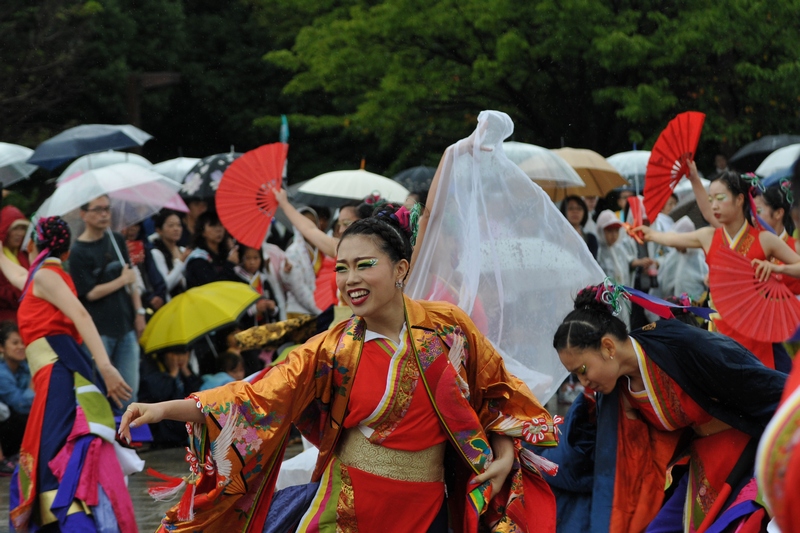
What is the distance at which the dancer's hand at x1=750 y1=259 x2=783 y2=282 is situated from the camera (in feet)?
17.8

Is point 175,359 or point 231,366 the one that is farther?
point 231,366

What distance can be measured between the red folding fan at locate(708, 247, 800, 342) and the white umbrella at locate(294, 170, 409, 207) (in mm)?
3835

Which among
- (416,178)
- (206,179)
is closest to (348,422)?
(206,179)

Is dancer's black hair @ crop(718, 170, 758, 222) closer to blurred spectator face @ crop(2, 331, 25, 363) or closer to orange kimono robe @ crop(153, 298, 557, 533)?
orange kimono robe @ crop(153, 298, 557, 533)

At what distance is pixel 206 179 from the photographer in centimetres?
893

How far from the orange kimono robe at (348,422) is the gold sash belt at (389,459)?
0.03m

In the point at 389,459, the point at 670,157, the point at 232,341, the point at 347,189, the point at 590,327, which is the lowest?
the point at 232,341

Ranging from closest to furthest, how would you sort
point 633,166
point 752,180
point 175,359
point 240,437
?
point 240,437, point 752,180, point 175,359, point 633,166

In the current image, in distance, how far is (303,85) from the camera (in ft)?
55.4

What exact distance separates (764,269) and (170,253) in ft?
14.6

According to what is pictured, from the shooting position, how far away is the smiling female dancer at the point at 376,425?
3.12m

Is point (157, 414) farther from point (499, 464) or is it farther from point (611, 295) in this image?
point (611, 295)

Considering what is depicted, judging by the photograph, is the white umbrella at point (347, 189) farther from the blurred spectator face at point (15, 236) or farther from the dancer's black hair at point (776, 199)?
the dancer's black hair at point (776, 199)

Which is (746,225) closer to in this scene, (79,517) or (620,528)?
(620,528)
